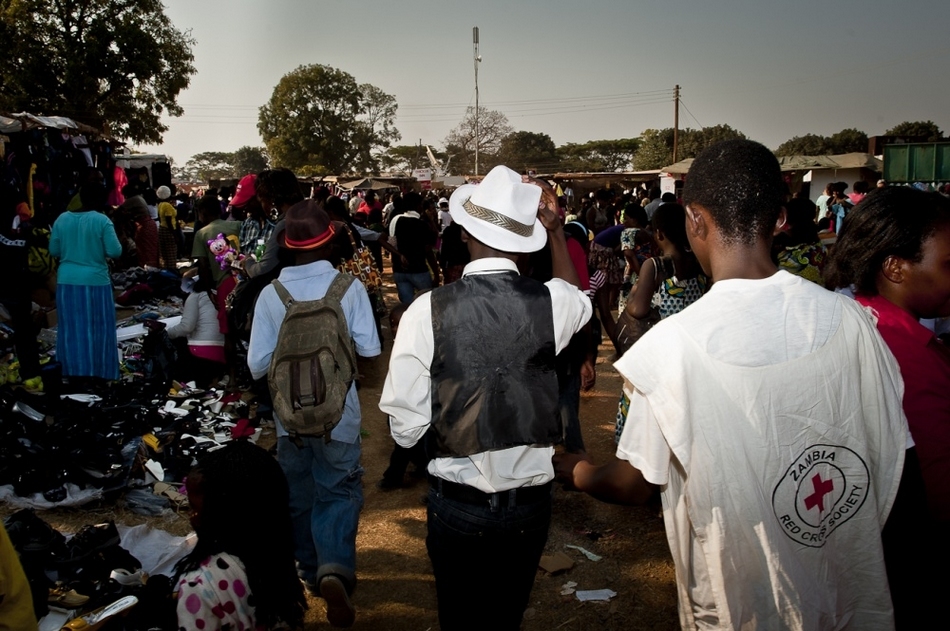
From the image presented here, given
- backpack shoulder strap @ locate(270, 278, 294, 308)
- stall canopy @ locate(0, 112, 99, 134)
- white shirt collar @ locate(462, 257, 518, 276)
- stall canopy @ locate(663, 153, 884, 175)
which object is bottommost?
backpack shoulder strap @ locate(270, 278, 294, 308)

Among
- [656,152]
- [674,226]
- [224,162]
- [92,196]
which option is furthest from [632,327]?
[224,162]

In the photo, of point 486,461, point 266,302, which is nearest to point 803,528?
point 486,461

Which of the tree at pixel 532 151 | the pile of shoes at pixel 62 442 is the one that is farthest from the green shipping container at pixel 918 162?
the tree at pixel 532 151

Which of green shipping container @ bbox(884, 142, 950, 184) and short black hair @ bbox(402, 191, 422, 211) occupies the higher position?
green shipping container @ bbox(884, 142, 950, 184)

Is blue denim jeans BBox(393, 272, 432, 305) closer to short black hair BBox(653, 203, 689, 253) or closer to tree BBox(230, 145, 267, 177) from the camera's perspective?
A: short black hair BBox(653, 203, 689, 253)

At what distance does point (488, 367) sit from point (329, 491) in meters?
1.65

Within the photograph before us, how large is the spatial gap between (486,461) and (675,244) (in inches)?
103

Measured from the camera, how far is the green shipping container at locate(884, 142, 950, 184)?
17.4 metres

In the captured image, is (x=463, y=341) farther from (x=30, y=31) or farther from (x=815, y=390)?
(x=30, y=31)

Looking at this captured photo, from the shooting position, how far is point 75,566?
3.61 m

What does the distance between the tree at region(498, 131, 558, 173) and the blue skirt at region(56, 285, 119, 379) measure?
→ 2227 inches

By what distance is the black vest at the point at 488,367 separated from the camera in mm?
2324

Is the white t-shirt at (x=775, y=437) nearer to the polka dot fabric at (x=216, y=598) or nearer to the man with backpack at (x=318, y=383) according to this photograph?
the polka dot fabric at (x=216, y=598)

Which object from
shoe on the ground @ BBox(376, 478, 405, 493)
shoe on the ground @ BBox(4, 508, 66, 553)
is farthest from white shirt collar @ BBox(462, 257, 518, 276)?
shoe on the ground @ BBox(376, 478, 405, 493)
